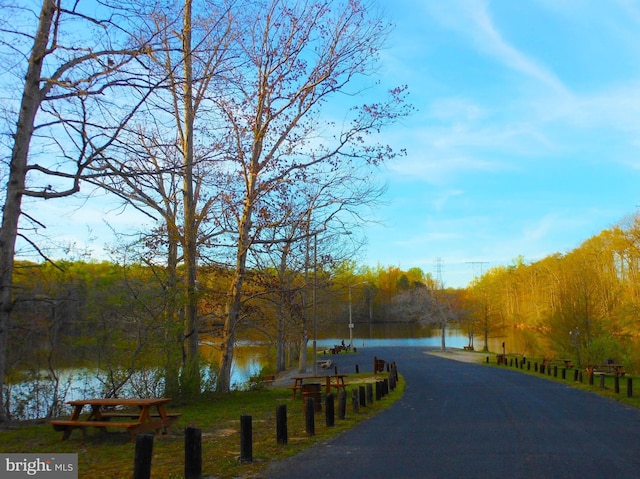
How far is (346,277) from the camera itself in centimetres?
4641

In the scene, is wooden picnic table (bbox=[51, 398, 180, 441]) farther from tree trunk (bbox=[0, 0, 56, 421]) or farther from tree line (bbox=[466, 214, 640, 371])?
tree line (bbox=[466, 214, 640, 371])

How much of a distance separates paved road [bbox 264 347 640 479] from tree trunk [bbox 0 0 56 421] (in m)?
5.96

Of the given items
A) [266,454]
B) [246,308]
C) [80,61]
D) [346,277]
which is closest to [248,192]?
[246,308]

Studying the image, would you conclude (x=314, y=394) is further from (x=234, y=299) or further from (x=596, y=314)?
(x=596, y=314)

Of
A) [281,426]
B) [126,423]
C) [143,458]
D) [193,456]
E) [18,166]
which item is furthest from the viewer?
[18,166]

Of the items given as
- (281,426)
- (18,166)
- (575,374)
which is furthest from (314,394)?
(575,374)

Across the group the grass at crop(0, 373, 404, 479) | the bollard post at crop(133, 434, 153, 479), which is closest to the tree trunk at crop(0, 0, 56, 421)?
the grass at crop(0, 373, 404, 479)

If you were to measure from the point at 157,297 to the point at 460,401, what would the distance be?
8.52m

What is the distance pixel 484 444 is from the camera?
8.73 m

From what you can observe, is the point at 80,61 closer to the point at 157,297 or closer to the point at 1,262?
the point at 1,262

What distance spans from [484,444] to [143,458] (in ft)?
16.8

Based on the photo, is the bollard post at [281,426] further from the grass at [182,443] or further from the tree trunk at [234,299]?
the tree trunk at [234,299]

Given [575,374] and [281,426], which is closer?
[281,426]

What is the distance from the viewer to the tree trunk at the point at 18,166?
1023cm
